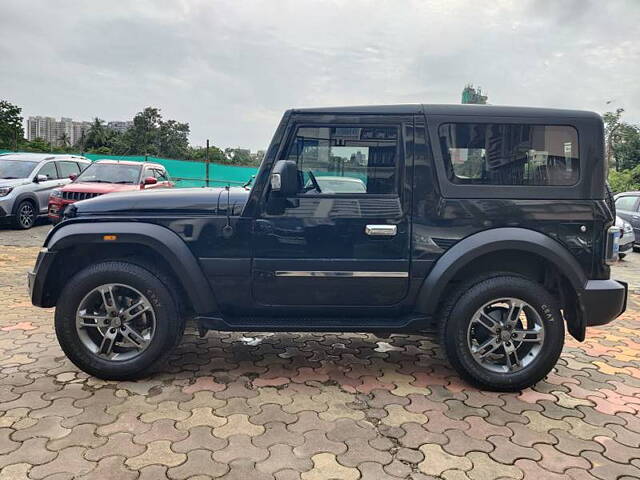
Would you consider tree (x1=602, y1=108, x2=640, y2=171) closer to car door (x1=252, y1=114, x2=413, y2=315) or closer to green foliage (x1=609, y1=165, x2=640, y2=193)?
green foliage (x1=609, y1=165, x2=640, y2=193)

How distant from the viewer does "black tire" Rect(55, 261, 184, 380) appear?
3.41m

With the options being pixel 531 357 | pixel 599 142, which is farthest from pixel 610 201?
pixel 531 357

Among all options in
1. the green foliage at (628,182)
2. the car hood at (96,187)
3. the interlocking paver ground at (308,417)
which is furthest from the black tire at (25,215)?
the green foliage at (628,182)

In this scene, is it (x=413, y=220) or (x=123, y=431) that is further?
(x=413, y=220)

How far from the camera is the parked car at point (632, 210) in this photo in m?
11.8

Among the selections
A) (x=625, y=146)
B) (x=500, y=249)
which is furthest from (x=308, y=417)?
(x=625, y=146)

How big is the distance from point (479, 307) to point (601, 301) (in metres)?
0.84

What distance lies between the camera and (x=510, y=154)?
3436 mm

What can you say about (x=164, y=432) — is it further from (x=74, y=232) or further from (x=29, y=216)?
(x=29, y=216)

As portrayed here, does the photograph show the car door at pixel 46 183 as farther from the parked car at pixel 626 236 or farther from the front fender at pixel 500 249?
the parked car at pixel 626 236

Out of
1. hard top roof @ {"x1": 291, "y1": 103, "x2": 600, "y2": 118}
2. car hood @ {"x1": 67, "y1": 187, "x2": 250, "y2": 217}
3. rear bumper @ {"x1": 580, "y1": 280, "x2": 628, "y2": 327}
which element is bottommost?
rear bumper @ {"x1": 580, "y1": 280, "x2": 628, "y2": 327}

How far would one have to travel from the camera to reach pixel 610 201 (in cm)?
348

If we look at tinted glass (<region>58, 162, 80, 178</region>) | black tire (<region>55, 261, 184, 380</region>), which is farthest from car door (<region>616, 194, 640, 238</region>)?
tinted glass (<region>58, 162, 80, 178</region>)

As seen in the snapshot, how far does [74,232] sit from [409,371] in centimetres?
272
